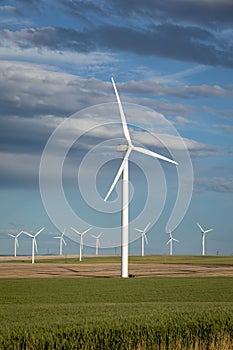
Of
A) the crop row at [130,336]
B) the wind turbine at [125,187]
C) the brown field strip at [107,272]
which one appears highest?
the wind turbine at [125,187]

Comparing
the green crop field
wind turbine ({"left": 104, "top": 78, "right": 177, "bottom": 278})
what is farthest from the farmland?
wind turbine ({"left": 104, "top": 78, "right": 177, "bottom": 278})

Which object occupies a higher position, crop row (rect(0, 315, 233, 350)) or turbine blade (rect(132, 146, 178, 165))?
turbine blade (rect(132, 146, 178, 165))

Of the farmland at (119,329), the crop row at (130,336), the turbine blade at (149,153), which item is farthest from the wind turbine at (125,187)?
the crop row at (130,336)

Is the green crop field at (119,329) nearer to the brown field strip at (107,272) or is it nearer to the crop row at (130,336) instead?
the crop row at (130,336)

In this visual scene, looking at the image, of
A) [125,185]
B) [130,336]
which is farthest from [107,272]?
[130,336]

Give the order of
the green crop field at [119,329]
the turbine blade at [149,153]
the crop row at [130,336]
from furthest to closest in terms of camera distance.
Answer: the turbine blade at [149,153], the green crop field at [119,329], the crop row at [130,336]

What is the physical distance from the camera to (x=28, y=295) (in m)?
52.2

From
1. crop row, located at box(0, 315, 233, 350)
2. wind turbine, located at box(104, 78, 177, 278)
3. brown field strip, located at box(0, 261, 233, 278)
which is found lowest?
brown field strip, located at box(0, 261, 233, 278)

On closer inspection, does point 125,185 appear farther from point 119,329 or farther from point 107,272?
point 119,329

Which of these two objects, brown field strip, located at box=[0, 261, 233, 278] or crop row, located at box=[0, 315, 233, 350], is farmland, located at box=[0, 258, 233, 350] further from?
brown field strip, located at box=[0, 261, 233, 278]

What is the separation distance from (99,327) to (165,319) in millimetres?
3456

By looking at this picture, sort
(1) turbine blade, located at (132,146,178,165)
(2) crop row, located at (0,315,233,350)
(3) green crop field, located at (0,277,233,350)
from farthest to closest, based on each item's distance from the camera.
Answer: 1. (1) turbine blade, located at (132,146,178,165)
2. (3) green crop field, located at (0,277,233,350)
3. (2) crop row, located at (0,315,233,350)

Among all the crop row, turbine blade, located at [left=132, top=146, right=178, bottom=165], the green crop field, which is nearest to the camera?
the crop row

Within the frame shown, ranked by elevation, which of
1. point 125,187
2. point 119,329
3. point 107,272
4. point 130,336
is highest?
point 125,187
